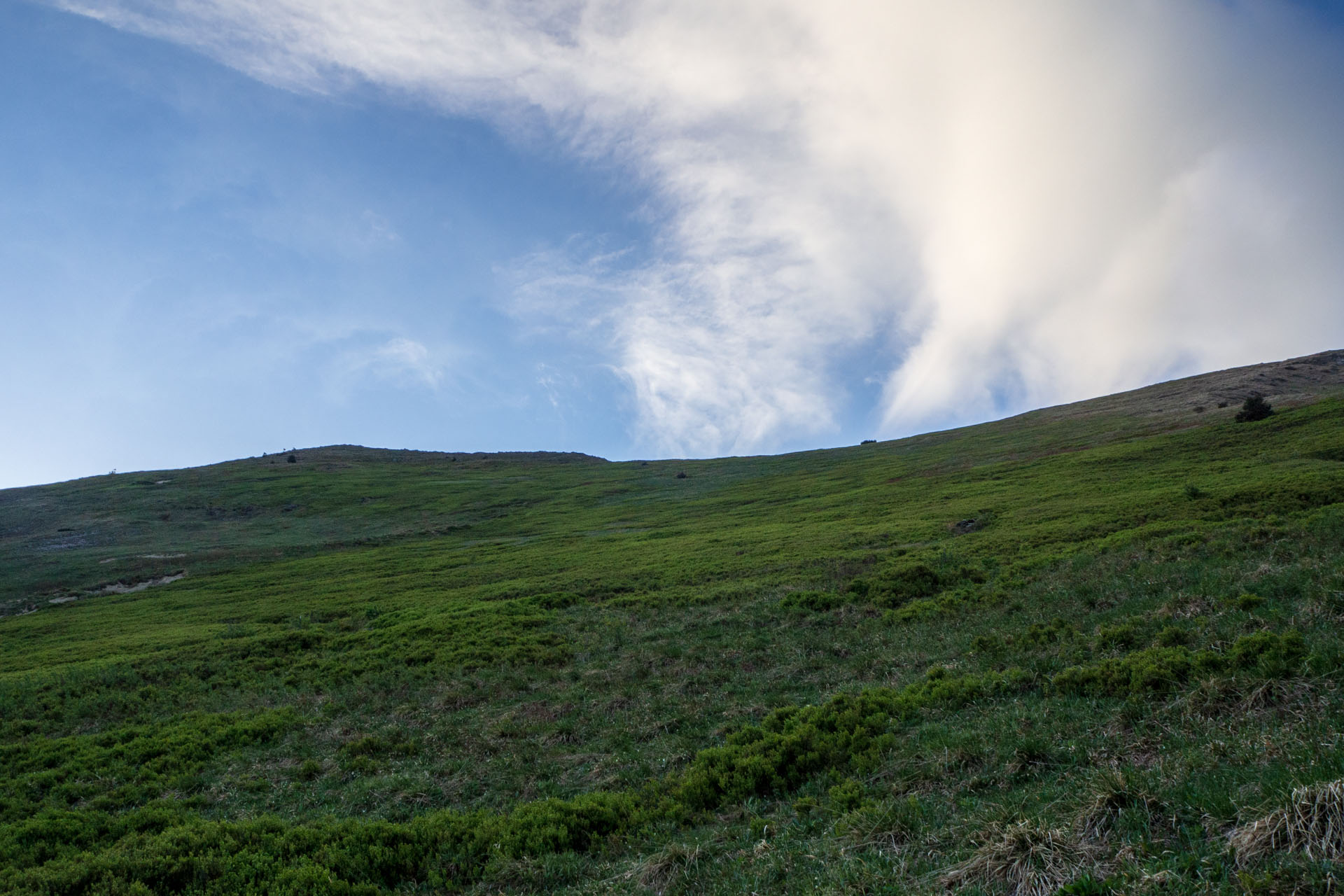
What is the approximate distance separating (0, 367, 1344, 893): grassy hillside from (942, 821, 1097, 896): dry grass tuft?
1.5 inches

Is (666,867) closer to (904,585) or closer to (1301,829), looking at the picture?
(1301,829)

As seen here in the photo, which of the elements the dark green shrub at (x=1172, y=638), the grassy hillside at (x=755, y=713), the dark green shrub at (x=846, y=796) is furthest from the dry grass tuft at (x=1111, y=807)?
the dark green shrub at (x=1172, y=638)

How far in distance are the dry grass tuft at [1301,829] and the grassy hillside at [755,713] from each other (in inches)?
1.9

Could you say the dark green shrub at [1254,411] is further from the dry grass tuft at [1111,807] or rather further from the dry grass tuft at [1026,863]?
the dry grass tuft at [1026,863]

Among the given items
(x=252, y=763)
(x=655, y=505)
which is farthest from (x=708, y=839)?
(x=655, y=505)

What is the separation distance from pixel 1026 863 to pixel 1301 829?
2.55 meters

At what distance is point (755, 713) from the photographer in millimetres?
18500

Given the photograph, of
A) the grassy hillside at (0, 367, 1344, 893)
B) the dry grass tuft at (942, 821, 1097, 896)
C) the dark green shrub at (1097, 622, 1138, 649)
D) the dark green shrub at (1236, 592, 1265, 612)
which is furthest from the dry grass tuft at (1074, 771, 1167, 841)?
the dark green shrub at (1236, 592, 1265, 612)

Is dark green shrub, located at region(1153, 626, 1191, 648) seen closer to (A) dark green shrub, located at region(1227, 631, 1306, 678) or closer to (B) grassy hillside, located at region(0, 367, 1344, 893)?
(B) grassy hillside, located at region(0, 367, 1344, 893)

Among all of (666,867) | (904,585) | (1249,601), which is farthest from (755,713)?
(904,585)

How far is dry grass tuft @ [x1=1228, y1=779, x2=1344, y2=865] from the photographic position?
6305 mm

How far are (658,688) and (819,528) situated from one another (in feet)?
116

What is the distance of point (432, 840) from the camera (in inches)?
527

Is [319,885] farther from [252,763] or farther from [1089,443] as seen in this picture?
[1089,443]
